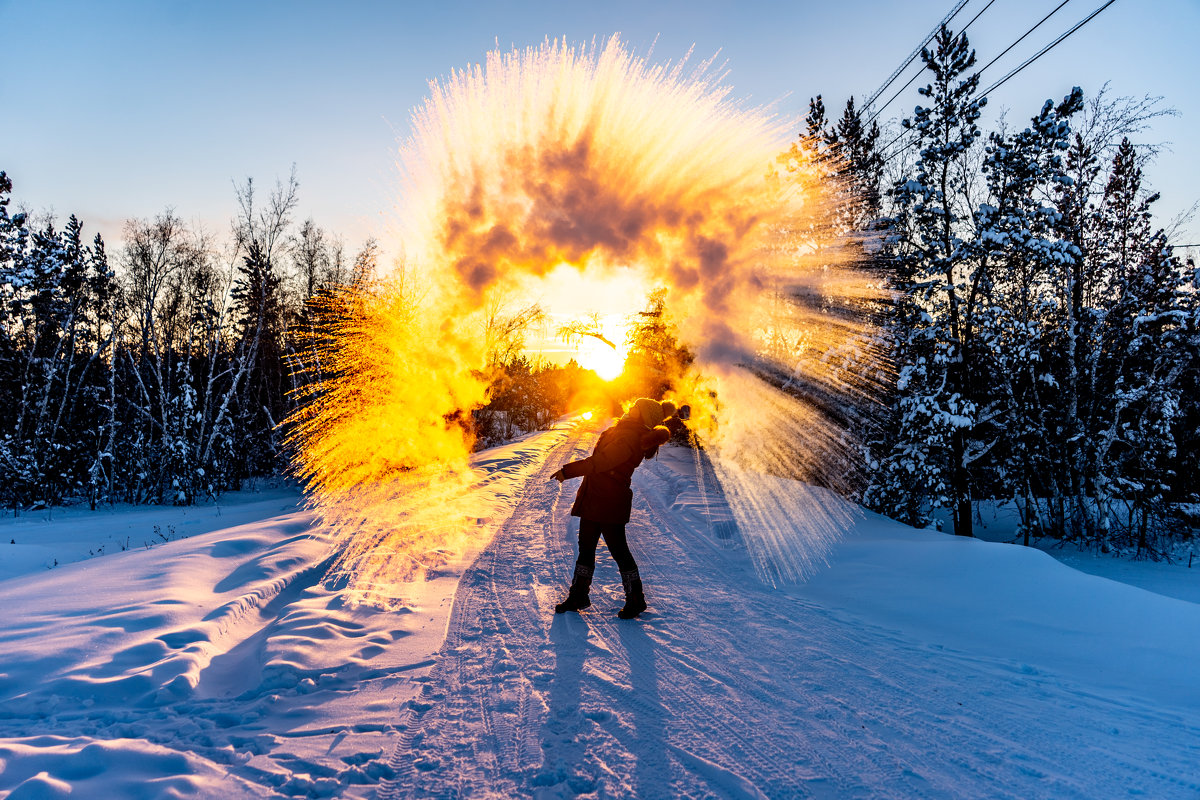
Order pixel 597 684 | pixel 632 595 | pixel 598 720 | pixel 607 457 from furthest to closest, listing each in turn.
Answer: pixel 607 457, pixel 632 595, pixel 597 684, pixel 598 720

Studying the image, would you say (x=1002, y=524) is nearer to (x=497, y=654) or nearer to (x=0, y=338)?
(x=497, y=654)

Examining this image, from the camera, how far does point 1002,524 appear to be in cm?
1906

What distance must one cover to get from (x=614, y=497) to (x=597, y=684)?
194 cm

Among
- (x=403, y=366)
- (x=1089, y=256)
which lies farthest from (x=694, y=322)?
(x=1089, y=256)

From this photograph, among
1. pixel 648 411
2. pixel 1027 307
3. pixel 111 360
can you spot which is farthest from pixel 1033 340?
pixel 111 360

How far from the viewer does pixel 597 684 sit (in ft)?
12.4

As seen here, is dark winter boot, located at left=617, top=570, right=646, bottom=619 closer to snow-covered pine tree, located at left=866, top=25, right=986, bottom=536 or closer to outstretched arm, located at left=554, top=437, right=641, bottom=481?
outstretched arm, located at left=554, top=437, right=641, bottom=481

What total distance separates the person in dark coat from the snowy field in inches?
12.5

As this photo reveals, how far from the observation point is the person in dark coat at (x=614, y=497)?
529 cm

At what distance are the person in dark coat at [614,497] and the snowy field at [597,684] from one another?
318 mm

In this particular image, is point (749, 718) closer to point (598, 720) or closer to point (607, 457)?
point (598, 720)

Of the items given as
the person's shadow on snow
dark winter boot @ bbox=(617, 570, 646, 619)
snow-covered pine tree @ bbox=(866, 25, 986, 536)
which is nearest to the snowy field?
the person's shadow on snow

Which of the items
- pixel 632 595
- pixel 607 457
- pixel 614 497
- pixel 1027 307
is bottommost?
pixel 632 595

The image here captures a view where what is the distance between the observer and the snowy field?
2746 millimetres
